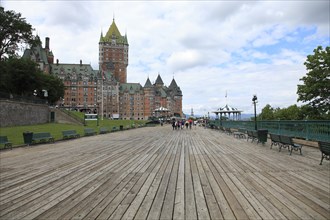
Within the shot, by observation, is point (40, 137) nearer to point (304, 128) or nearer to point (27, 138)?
point (27, 138)

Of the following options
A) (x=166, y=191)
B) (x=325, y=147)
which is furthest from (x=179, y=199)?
(x=325, y=147)

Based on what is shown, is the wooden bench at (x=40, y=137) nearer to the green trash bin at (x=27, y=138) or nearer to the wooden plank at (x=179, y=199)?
the green trash bin at (x=27, y=138)

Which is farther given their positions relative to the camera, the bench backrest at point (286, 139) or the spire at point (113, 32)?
the spire at point (113, 32)

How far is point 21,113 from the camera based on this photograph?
3975 cm

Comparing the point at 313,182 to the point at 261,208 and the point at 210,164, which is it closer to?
the point at 261,208

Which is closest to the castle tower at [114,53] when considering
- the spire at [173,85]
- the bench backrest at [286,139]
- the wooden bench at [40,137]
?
the spire at [173,85]

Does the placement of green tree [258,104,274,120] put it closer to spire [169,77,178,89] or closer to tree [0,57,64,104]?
tree [0,57,64,104]

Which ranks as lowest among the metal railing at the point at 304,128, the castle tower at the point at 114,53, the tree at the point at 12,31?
the metal railing at the point at 304,128

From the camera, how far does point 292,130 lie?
15.7 m

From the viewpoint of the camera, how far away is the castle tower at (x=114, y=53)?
473 ft

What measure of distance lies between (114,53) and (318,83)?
5105 inches

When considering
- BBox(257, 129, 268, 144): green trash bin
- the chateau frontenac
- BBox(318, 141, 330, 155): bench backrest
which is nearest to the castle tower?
the chateau frontenac

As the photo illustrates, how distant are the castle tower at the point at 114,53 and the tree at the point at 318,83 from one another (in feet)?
407

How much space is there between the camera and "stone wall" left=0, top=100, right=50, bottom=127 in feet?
114
